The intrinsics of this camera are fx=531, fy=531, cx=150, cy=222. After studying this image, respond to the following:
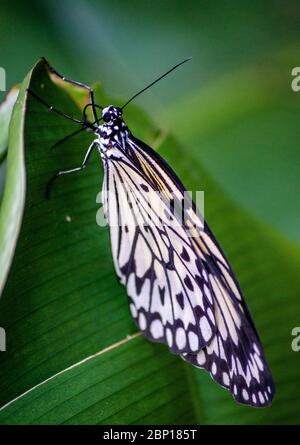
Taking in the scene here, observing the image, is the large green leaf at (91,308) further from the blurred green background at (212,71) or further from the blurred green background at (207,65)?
the blurred green background at (207,65)

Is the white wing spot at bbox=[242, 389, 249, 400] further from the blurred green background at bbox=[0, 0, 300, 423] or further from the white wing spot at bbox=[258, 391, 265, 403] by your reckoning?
the blurred green background at bbox=[0, 0, 300, 423]

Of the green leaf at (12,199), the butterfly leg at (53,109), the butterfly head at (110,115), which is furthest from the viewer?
the butterfly head at (110,115)

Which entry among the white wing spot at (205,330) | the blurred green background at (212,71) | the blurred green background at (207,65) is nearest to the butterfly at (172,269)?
the white wing spot at (205,330)

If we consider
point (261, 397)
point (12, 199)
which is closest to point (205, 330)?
point (261, 397)

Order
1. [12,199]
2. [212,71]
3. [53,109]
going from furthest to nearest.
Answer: [212,71], [53,109], [12,199]

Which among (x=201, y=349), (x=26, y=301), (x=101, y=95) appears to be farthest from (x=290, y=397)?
(x=101, y=95)

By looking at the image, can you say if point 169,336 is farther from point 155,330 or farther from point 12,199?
point 12,199

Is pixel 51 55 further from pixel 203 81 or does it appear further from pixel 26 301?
pixel 26 301
